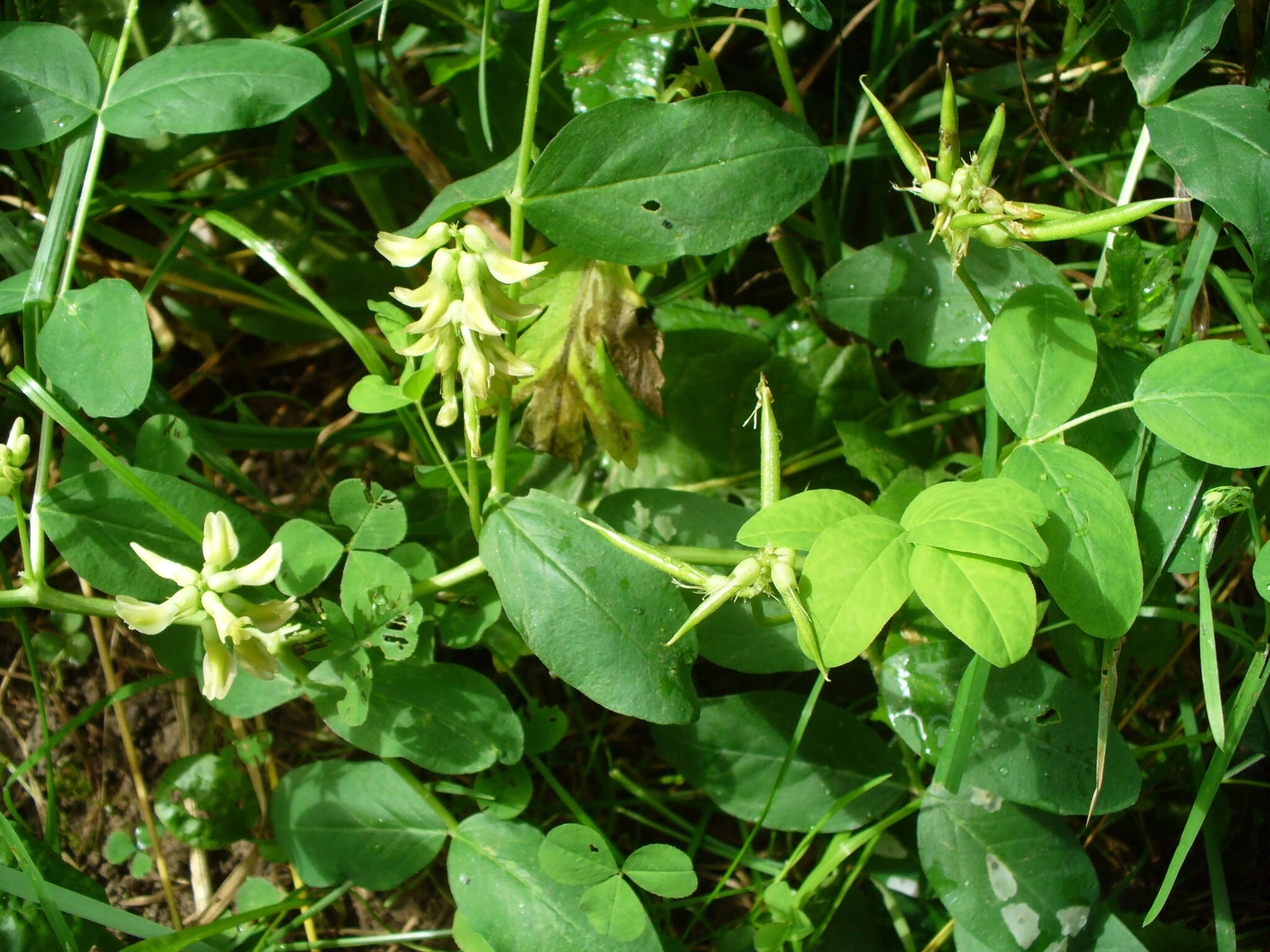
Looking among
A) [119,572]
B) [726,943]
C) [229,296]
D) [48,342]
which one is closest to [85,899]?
[119,572]

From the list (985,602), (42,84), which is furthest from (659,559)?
(42,84)

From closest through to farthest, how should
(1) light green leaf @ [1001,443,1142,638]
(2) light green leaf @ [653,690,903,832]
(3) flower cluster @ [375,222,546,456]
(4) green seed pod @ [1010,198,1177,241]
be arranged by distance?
(4) green seed pod @ [1010,198,1177,241] < (3) flower cluster @ [375,222,546,456] < (1) light green leaf @ [1001,443,1142,638] < (2) light green leaf @ [653,690,903,832]

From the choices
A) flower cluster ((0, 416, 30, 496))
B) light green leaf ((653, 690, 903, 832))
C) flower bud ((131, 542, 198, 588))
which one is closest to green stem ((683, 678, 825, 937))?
light green leaf ((653, 690, 903, 832))

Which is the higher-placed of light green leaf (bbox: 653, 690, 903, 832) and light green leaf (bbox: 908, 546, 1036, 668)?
light green leaf (bbox: 908, 546, 1036, 668)

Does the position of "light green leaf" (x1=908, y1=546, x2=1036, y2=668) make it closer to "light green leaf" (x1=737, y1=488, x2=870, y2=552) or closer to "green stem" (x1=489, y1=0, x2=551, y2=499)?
"light green leaf" (x1=737, y1=488, x2=870, y2=552)

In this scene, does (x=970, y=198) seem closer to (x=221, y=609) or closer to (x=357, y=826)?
(x=221, y=609)

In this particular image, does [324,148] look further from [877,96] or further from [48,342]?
[877,96]
